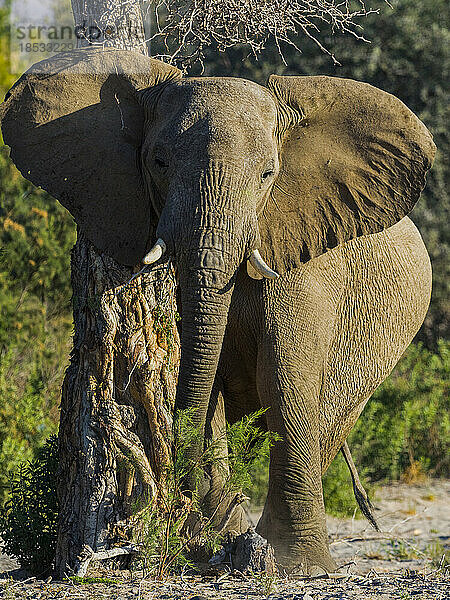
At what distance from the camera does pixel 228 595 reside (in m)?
3.90

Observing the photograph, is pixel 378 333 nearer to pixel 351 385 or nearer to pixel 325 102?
pixel 351 385

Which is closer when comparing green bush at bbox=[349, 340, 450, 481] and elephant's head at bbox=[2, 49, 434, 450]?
elephant's head at bbox=[2, 49, 434, 450]

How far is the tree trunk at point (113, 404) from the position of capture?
436cm

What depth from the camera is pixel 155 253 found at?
13.9 feet

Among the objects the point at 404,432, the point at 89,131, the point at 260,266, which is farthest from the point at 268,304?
the point at 404,432

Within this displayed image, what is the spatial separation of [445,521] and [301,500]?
3.21 meters

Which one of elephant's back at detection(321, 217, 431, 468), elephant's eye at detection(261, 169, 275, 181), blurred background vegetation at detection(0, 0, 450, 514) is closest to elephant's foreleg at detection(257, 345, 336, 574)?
elephant's back at detection(321, 217, 431, 468)

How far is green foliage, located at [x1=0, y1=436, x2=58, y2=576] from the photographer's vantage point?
5.04 m

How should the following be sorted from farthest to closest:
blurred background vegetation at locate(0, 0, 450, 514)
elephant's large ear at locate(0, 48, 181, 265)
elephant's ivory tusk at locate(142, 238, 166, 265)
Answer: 1. blurred background vegetation at locate(0, 0, 450, 514)
2. elephant's large ear at locate(0, 48, 181, 265)
3. elephant's ivory tusk at locate(142, 238, 166, 265)

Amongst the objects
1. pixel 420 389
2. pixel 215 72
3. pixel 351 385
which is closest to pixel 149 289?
pixel 351 385

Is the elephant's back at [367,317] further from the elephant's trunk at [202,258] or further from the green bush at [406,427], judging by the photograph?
the green bush at [406,427]

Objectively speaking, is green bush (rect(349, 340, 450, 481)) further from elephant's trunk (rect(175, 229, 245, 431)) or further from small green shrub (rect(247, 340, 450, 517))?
elephant's trunk (rect(175, 229, 245, 431))

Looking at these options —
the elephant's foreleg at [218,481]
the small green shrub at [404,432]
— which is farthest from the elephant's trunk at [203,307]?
the small green shrub at [404,432]

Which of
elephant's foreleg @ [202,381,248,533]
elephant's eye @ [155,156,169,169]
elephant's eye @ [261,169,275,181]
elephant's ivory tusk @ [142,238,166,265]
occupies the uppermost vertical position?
elephant's eye @ [155,156,169,169]
